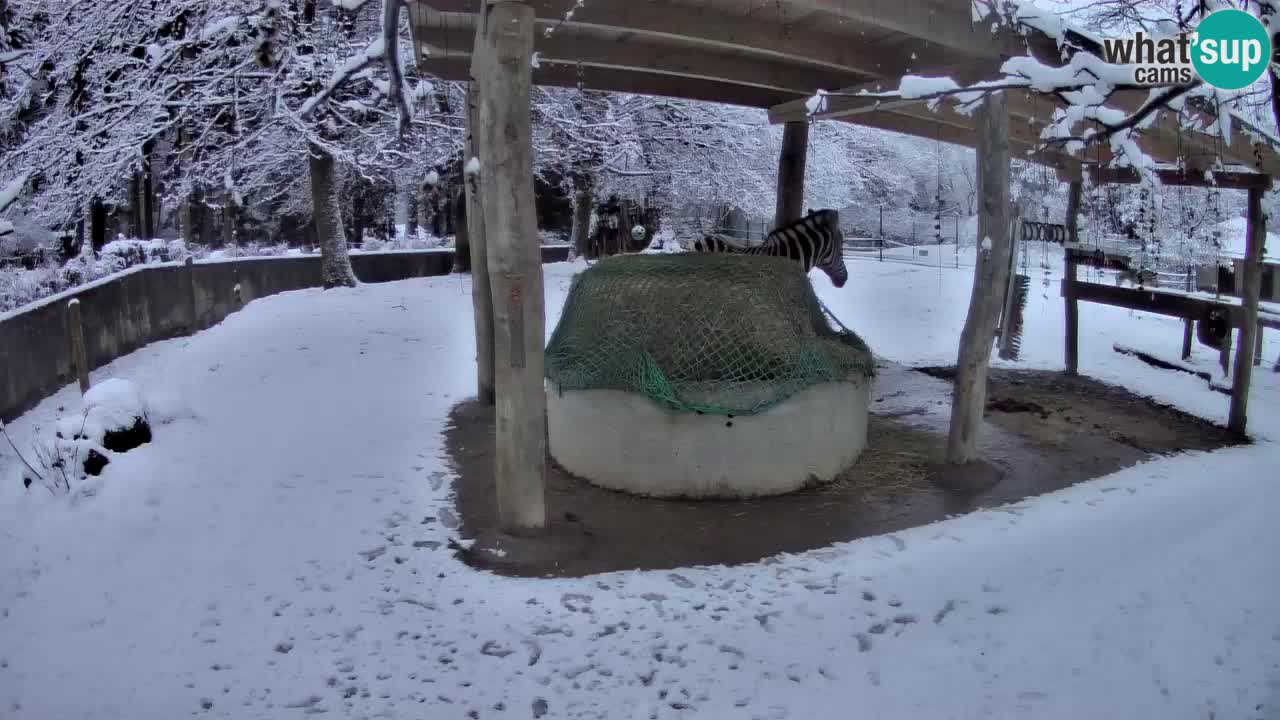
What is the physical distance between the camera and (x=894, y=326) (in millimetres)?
15453

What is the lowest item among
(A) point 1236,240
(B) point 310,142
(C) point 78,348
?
(C) point 78,348

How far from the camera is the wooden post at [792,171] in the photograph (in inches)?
401

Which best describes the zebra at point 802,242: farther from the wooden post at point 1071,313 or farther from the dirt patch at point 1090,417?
the wooden post at point 1071,313

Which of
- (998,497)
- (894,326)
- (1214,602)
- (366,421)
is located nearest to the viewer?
(1214,602)

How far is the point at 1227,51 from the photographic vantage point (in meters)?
4.71

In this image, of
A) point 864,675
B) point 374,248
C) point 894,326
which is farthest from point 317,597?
point 374,248

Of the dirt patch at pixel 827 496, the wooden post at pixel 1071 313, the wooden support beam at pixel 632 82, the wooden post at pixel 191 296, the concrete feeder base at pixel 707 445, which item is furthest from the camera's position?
the wooden post at pixel 191 296

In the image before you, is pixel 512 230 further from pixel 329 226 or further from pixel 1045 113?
pixel 329 226

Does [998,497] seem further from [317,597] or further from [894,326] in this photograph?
[894,326]

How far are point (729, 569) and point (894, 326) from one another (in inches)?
450

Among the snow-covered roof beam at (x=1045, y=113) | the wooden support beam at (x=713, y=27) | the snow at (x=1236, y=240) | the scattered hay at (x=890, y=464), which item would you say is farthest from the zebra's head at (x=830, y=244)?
the snow at (x=1236, y=240)

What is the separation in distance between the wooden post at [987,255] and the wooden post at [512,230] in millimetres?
3271

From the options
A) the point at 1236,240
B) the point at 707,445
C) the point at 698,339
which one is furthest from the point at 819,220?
the point at 1236,240
